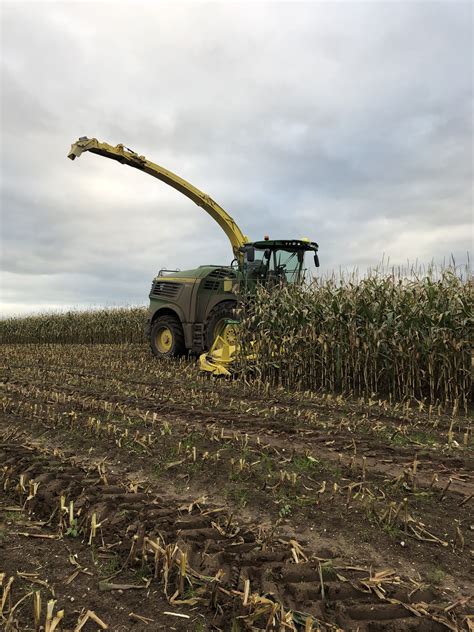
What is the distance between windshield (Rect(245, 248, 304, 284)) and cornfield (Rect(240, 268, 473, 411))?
1258mm

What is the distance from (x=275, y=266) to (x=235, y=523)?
763 cm

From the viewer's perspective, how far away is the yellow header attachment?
41.4 feet

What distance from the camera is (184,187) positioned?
13.2m

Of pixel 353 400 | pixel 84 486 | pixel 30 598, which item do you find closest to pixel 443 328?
pixel 353 400

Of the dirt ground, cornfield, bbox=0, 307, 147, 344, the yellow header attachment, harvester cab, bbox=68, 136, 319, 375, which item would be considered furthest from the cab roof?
cornfield, bbox=0, 307, 147, 344

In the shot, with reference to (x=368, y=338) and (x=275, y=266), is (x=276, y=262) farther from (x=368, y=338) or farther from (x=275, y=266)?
(x=368, y=338)

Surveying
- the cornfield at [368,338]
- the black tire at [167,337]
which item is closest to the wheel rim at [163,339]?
the black tire at [167,337]

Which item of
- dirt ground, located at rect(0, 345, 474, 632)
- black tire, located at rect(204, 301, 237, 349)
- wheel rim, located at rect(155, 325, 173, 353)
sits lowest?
dirt ground, located at rect(0, 345, 474, 632)

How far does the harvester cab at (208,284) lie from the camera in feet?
32.2

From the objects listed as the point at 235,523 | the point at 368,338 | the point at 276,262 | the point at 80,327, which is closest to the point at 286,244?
the point at 276,262

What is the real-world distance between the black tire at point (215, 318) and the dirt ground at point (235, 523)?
17.7ft

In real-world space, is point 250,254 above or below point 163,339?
above

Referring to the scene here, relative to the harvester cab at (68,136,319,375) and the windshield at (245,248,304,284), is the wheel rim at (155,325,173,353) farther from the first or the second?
the windshield at (245,248,304,284)

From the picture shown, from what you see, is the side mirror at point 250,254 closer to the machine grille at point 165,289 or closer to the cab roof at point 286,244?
the cab roof at point 286,244
